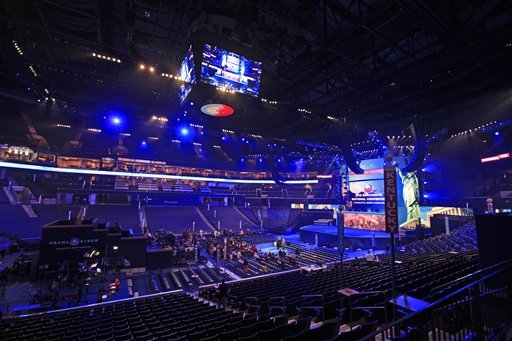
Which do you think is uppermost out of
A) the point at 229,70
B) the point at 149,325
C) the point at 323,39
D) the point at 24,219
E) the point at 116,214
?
the point at 323,39

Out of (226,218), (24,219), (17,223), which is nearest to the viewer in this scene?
(17,223)

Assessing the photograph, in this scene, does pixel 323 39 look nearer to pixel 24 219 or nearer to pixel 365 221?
pixel 365 221

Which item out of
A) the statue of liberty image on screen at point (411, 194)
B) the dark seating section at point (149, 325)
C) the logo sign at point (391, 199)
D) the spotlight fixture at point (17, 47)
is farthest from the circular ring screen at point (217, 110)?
the statue of liberty image on screen at point (411, 194)

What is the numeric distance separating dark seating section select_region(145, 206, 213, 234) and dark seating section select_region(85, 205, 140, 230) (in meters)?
1.86

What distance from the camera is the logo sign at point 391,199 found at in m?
4.78

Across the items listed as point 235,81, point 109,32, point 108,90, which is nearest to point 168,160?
point 108,90

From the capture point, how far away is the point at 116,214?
31844mm

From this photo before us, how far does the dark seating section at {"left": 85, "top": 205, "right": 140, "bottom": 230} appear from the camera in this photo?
30.0 m

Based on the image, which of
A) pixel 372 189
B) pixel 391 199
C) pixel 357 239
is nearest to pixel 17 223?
pixel 391 199

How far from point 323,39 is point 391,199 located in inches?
292

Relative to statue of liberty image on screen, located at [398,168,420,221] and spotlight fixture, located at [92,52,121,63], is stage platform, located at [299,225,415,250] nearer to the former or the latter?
statue of liberty image on screen, located at [398,168,420,221]

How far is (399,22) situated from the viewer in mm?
9672

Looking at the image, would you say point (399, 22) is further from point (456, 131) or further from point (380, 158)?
point (380, 158)

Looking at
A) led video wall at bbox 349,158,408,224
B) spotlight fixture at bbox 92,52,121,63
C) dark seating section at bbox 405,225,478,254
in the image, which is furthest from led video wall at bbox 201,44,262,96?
led video wall at bbox 349,158,408,224
